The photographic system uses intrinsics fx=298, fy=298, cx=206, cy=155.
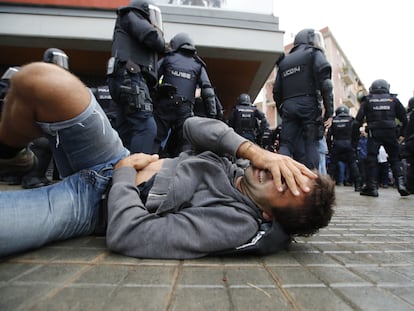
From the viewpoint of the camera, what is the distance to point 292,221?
1320 millimetres

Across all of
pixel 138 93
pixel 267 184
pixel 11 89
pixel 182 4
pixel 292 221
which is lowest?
pixel 292 221

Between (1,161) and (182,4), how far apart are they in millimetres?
6533

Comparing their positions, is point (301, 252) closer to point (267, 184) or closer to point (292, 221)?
point (292, 221)

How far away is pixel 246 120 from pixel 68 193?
19.6 feet

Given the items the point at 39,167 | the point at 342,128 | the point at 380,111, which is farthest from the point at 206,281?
the point at 342,128

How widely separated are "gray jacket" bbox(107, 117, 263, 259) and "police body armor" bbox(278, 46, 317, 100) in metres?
3.09

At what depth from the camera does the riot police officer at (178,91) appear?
12.6 ft

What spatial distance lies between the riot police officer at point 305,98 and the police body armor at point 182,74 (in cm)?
138

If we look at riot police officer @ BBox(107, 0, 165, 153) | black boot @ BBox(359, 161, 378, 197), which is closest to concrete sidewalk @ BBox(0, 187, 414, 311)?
riot police officer @ BBox(107, 0, 165, 153)

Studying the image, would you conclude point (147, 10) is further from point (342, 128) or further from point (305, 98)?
point (342, 128)

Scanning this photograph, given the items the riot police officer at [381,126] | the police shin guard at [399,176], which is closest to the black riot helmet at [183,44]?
the riot police officer at [381,126]

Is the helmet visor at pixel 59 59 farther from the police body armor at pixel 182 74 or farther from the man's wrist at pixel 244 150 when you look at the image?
the man's wrist at pixel 244 150

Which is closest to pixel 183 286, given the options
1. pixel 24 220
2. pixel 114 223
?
pixel 114 223

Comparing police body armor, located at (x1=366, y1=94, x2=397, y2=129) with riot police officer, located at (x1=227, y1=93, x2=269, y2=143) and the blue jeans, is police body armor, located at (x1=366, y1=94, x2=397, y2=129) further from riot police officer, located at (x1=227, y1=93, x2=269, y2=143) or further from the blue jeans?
the blue jeans
